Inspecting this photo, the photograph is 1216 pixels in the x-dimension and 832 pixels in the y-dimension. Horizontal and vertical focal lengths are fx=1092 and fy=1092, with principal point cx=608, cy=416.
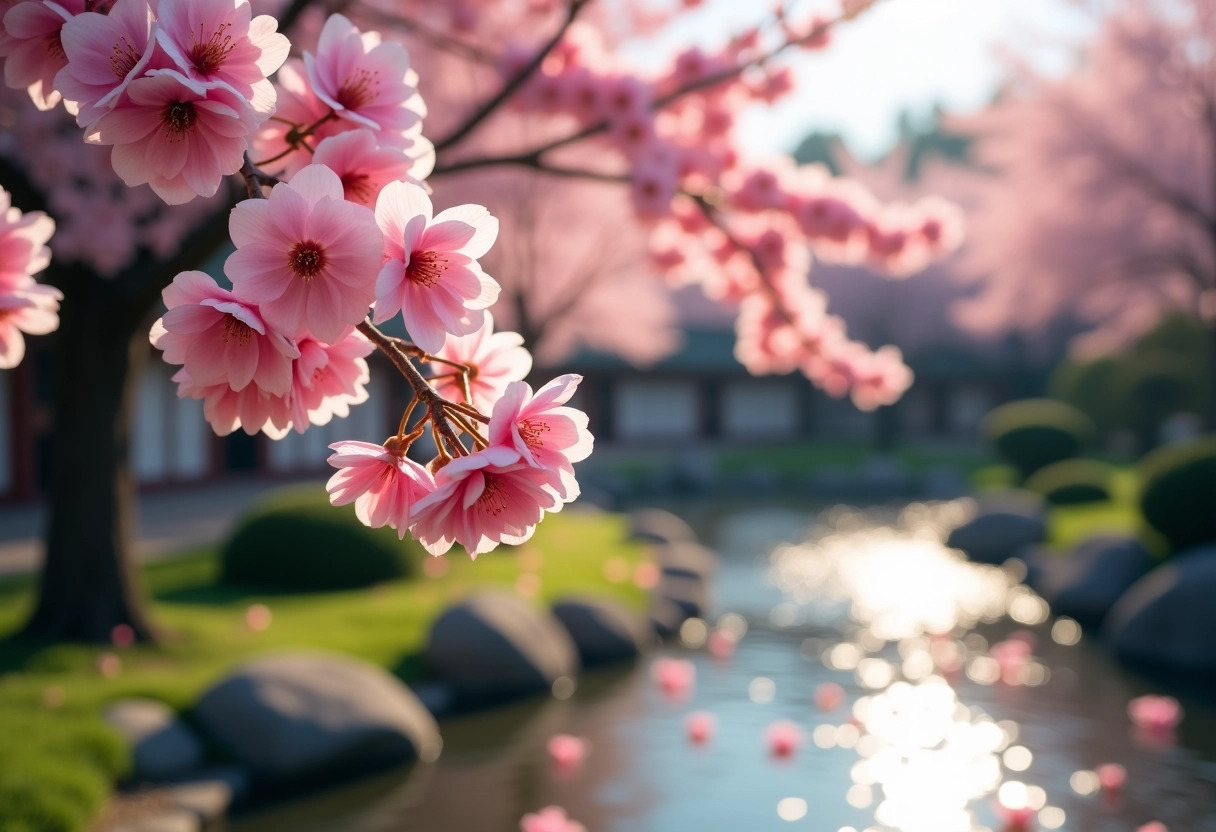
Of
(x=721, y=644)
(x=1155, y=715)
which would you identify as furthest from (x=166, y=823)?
(x=1155, y=715)

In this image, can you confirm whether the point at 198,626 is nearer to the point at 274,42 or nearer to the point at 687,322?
the point at 274,42

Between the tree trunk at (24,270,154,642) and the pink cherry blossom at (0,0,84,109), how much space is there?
6.49m

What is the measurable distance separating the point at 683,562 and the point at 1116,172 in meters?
13.6

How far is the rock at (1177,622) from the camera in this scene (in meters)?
9.72

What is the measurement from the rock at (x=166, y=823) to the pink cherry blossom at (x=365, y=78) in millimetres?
4855

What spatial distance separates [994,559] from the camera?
16.3m

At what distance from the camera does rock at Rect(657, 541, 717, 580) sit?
1313 cm

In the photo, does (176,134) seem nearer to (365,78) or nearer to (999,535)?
(365,78)

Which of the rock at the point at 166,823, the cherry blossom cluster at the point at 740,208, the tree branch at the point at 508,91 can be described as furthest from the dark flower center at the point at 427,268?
the rock at the point at 166,823

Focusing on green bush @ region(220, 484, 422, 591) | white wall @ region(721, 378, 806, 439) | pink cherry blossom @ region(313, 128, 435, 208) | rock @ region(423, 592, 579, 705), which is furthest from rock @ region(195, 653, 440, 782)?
white wall @ region(721, 378, 806, 439)

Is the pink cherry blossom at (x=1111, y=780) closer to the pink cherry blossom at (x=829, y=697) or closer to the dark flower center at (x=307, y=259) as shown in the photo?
the pink cherry blossom at (x=829, y=697)

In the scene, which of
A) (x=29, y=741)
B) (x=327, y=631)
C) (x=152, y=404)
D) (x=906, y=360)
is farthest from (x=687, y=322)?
(x=29, y=741)

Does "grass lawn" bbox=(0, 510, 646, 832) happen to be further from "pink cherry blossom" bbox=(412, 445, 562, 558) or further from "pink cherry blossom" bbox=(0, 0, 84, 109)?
"pink cherry blossom" bbox=(412, 445, 562, 558)

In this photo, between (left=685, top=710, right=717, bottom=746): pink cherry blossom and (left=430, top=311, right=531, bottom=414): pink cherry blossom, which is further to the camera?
(left=685, top=710, right=717, bottom=746): pink cherry blossom
